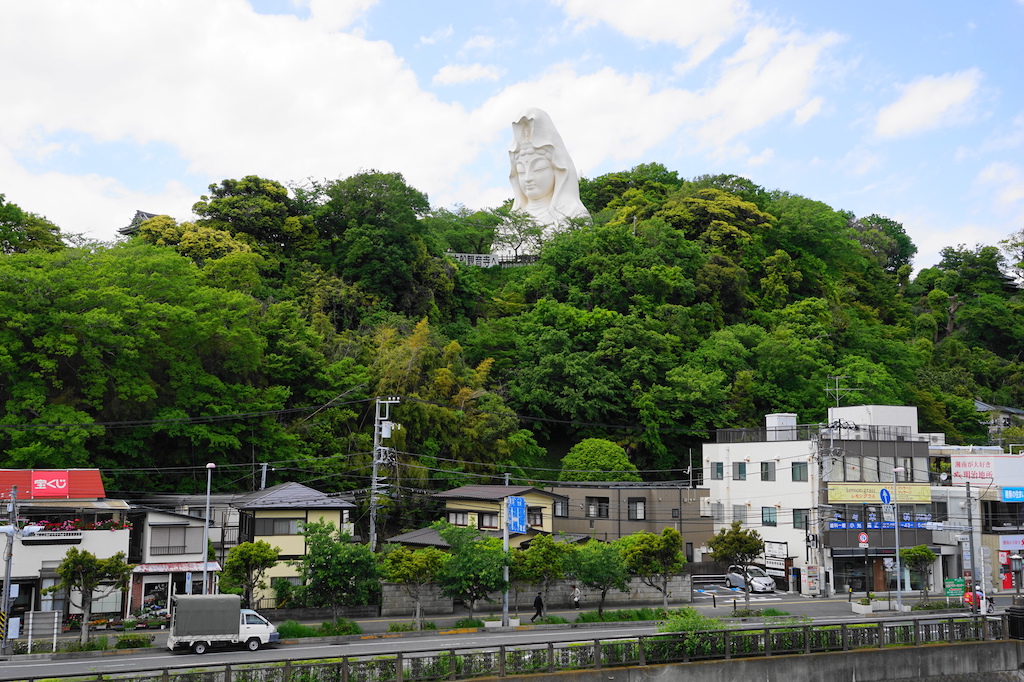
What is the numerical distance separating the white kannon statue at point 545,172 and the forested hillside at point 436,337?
3515mm

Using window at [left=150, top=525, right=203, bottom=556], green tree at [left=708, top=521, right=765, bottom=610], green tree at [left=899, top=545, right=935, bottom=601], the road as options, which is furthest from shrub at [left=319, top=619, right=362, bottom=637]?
green tree at [left=899, top=545, right=935, bottom=601]

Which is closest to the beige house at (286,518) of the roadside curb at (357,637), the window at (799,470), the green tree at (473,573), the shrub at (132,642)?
the green tree at (473,573)

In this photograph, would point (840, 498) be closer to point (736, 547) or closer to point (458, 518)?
point (736, 547)

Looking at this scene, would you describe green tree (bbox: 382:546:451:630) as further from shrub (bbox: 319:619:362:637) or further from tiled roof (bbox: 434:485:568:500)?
tiled roof (bbox: 434:485:568:500)

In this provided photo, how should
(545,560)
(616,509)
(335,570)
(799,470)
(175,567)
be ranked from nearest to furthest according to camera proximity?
Answer: (335,570) → (545,560) → (175,567) → (799,470) → (616,509)

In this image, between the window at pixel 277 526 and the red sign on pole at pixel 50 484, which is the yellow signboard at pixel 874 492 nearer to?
the window at pixel 277 526

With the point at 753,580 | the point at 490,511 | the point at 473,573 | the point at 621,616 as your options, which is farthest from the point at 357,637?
the point at 753,580

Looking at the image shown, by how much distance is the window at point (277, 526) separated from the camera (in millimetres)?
30734

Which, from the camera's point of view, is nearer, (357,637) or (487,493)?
(357,637)

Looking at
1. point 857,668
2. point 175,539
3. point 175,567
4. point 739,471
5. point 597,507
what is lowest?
point 857,668

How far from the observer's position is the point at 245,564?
26.2m

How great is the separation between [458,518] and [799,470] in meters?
16.8

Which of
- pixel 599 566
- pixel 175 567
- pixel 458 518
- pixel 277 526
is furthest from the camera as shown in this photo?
pixel 458 518

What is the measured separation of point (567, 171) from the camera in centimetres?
6844
